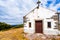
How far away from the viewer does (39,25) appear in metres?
21.5

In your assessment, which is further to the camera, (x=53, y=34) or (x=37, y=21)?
(x=37, y=21)

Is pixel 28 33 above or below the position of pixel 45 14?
below

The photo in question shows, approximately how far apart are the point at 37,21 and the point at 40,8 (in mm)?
2279

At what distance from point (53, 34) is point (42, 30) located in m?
1.99

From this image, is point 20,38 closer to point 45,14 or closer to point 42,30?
point 42,30

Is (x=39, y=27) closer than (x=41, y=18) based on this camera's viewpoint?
No

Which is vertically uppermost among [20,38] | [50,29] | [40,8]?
[40,8]

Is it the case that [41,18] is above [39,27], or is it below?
above

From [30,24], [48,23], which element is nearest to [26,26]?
[30,24]

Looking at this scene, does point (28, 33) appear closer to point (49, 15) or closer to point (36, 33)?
point (36, 33)

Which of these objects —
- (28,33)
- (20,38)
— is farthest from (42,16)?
(20,38)

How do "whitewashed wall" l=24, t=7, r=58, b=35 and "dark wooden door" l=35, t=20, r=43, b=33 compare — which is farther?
"dark wooden door" l=35, t=20, r=43, b=33

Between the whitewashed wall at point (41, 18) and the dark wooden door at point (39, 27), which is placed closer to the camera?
the whitewashed wall at point (41, 18)

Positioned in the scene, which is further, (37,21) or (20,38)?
(37,21)
